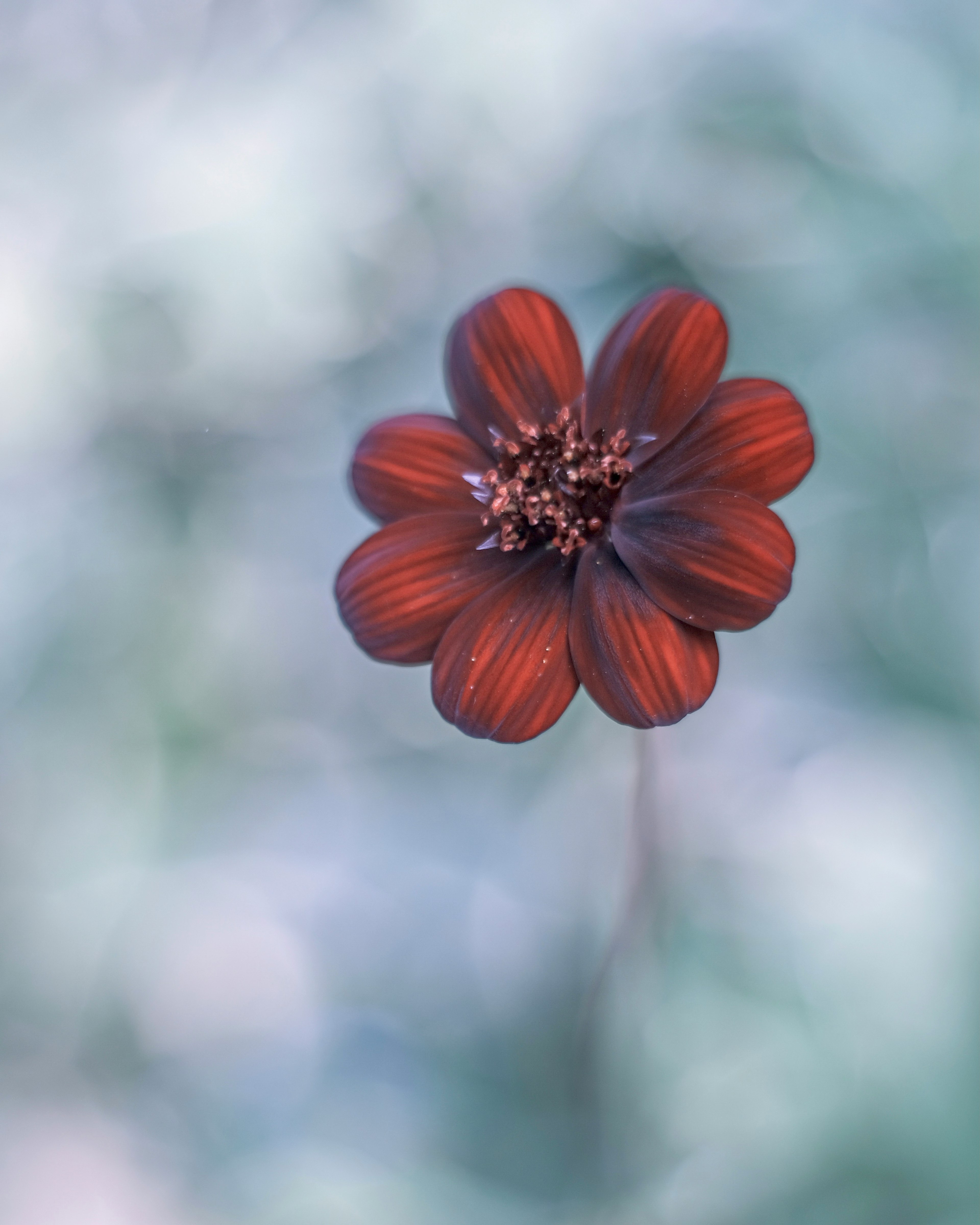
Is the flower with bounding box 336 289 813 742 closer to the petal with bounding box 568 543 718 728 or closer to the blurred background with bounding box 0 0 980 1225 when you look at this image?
the petal with bounding box 568 543 718 728

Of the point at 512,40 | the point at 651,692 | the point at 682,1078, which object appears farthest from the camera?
the point at 512,40

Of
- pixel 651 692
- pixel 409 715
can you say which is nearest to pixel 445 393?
pixel 409 715

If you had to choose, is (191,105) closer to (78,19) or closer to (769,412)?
(78,19)

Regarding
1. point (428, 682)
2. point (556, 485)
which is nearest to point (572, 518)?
point (556, 485)

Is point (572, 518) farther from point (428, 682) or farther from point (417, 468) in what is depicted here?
point (428, 682)

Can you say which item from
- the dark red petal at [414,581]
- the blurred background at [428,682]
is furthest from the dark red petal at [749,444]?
the blurred background at [428,682]

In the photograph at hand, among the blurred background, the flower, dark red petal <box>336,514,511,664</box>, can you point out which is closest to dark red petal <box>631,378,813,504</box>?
the flower

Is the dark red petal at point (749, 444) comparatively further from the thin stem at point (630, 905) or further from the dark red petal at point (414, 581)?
the thin stem at point (630, 905)
